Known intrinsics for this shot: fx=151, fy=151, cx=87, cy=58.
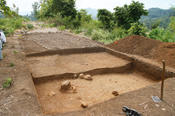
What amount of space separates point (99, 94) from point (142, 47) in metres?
3.10

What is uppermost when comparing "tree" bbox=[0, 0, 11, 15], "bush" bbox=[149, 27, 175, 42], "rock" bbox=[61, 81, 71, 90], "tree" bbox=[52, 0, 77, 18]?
"tree" bbox=[52, 0, 77, 18]

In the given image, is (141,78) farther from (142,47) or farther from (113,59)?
(142,47)

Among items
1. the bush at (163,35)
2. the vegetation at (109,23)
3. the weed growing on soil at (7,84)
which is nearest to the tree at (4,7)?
the weed growing on soil at (7,84)

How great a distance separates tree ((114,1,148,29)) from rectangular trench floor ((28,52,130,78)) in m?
4.99

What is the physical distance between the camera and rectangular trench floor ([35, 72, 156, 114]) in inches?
107

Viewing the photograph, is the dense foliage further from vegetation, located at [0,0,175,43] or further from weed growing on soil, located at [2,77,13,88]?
weed growing on soil, located at [2,77,13,88]

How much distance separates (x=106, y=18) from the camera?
10.7m

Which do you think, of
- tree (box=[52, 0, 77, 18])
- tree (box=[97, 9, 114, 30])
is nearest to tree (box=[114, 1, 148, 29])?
tree (box=[97, 9, 114, 30])

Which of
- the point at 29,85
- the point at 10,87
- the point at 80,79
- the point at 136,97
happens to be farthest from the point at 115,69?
the point at 10,87

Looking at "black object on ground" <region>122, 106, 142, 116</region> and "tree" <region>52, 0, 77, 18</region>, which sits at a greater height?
"tree" <region>52, 0, 77, 18</region>

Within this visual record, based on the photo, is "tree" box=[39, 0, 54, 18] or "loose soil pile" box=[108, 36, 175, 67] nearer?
"loose soil pile" box=[108, 36, 175, 67]

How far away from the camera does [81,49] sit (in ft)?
19.5

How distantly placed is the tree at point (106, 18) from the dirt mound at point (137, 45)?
4660 millimetres

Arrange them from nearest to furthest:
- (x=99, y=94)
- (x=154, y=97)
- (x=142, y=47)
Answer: (x=154, y=97)
(x=99, y=94)
(x=142, y=47)
